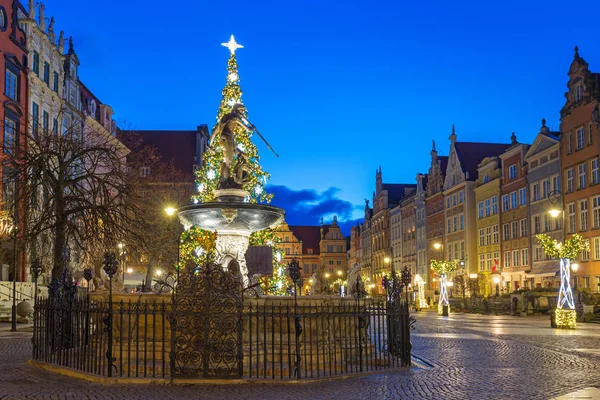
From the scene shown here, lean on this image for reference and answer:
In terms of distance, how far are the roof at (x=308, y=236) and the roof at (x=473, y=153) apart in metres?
60.6

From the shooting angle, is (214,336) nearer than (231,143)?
Yes

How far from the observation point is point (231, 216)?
18.9m

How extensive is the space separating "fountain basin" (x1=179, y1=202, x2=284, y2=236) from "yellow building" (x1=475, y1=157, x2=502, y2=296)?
4471 cm

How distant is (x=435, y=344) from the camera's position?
21.5 metres

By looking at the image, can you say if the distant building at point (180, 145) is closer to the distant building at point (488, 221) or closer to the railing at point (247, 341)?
the distant building at point (488, 221)

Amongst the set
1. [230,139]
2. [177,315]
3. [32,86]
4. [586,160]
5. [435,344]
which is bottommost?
[435,344]

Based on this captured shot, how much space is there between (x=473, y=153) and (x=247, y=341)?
6127 cm

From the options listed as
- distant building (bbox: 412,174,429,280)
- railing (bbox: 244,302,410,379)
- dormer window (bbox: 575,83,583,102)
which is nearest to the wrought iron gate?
railing (bbox: 244,302,410,379)

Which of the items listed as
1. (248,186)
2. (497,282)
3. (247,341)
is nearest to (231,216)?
(247,341)

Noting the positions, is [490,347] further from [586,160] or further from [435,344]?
[586,160]

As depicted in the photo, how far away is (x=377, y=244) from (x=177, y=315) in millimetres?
96839

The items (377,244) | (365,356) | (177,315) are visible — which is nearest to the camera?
(177,315)

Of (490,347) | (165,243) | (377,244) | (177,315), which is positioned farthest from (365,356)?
(377,244)

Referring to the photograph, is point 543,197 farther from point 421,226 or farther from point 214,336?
point 214,336
